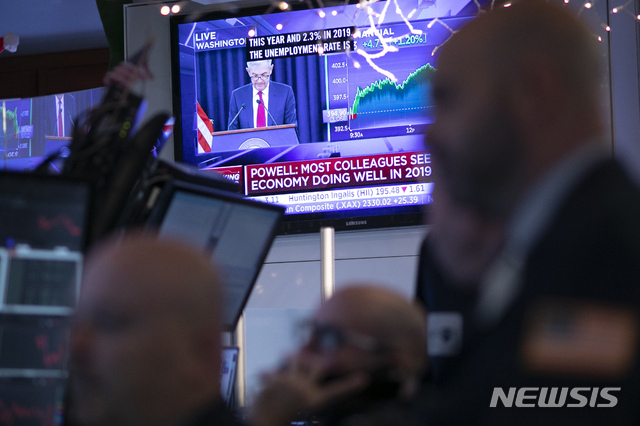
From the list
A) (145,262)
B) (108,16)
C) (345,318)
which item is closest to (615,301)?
(345,318)

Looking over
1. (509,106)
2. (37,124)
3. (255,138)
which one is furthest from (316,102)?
(509,106)

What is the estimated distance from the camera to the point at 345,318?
58cm

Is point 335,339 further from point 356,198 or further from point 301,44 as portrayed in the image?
point 301,44

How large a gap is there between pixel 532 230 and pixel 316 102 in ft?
→ 10.6

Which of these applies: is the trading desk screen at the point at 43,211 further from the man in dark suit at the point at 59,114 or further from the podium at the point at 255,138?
the man in dark suit at the point at 59,114

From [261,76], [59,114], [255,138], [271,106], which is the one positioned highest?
[59,114]

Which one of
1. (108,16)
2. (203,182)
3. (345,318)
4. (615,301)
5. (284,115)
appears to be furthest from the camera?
(108,16)

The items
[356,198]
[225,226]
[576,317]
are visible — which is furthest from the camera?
[356,198]

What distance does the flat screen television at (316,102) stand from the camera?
139 inches

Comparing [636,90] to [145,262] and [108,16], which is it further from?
[145,262]

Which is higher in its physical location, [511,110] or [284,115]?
[284,115]

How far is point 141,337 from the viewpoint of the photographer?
2.09 feet

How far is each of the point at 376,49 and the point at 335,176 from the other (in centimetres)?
62

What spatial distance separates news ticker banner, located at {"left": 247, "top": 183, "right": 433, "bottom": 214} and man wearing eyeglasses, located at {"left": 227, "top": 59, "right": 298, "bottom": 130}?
0.36m
